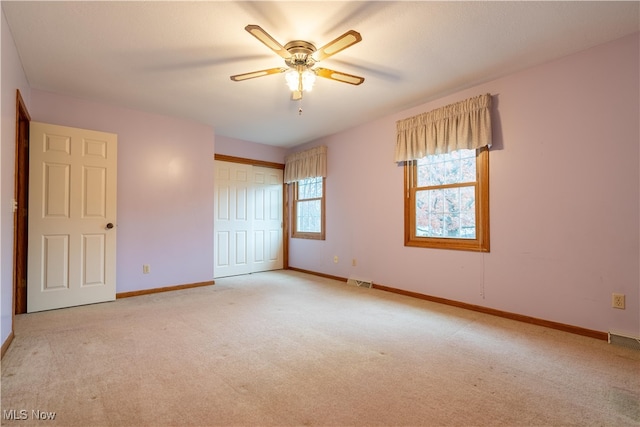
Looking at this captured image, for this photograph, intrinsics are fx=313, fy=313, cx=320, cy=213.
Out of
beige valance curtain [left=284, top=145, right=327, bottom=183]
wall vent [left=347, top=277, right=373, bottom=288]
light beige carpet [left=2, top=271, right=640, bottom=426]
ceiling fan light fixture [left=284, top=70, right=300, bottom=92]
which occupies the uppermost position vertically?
ceiling fan light fixture [left=284, top=70, right=300, bottom=92]

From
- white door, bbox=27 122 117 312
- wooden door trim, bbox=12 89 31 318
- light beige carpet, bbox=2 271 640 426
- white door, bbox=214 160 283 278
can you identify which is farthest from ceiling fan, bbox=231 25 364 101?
white door, bbox=214 160 283 278

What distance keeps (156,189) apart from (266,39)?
9.74ft

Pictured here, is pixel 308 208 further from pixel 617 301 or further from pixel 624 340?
pixel 624 340

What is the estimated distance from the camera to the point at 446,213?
145 inches

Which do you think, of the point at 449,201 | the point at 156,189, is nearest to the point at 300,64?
the point at 449,201

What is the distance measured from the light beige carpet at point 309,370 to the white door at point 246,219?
7.00ft

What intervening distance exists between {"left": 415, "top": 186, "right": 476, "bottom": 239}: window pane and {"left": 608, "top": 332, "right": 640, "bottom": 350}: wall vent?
135 centimetres

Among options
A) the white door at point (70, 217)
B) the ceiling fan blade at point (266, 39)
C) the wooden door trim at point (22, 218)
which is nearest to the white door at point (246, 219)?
the white door at point (70, 217)

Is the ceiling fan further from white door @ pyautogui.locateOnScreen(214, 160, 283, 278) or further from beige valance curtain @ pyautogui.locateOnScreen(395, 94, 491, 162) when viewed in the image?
white door @ pyautogui.locateOnScreen(214, 160, 283, 278)

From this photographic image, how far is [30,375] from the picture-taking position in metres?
1.93

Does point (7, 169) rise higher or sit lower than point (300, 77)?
lower

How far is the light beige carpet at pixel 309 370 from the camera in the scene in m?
1.58

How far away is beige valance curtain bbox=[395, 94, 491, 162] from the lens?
3.25 metres

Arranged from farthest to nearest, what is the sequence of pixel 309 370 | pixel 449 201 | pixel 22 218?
1. pixel 449 201
2. pixel 22 218
3. pixel 309 370
